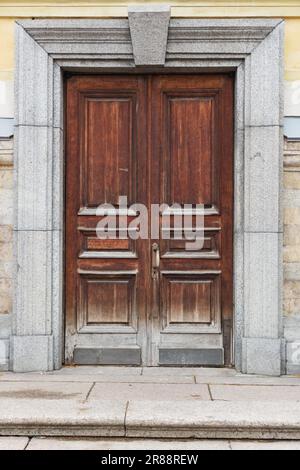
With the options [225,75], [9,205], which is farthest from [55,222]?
[225,75]

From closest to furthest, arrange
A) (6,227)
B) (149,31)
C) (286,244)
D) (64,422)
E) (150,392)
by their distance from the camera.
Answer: (64,422) < (150,392) < (149,31) < (286,244) < (6,227)

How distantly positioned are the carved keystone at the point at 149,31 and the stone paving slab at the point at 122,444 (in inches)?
162

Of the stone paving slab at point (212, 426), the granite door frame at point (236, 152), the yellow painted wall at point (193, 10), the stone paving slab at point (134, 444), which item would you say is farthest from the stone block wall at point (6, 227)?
the stone paving slab at point (212, 426)

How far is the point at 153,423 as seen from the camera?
5.67 metres

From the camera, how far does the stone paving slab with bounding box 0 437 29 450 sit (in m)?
5.51

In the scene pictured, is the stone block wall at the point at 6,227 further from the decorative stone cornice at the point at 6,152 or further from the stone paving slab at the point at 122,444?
the stone paving slab at the point at 122,444

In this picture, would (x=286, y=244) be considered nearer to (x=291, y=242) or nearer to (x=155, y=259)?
(x=291, y=242)

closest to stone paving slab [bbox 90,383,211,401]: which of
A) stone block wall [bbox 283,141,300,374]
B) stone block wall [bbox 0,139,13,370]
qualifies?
stone block wall [bbox 283,141,300,374]

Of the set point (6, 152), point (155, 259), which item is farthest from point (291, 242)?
point (6, 152)

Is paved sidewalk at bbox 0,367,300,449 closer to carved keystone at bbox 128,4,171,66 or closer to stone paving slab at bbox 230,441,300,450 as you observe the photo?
stone paving slab at bbox 230,441,300,450

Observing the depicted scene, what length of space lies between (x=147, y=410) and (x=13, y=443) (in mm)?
1196

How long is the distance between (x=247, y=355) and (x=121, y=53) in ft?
12.1

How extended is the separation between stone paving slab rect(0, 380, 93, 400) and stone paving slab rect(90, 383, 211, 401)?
0.14 metres
